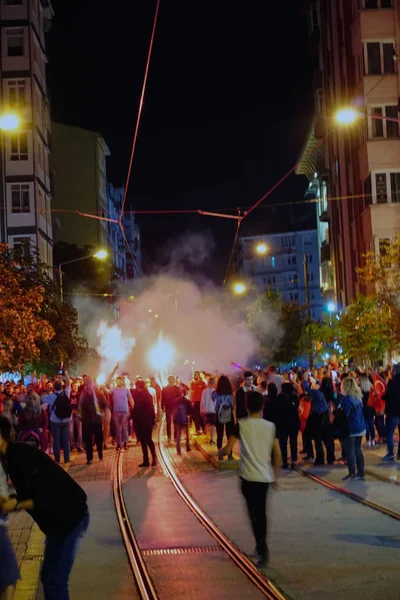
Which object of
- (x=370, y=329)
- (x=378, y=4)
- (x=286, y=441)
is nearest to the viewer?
(x=286, y=441)

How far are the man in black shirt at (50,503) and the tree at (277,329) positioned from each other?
63.3 metres

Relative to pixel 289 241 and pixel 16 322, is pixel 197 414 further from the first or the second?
pixel 289 241

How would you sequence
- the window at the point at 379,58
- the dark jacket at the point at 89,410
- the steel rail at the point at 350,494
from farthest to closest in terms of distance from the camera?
the window at the point at 379,58, the dark jacket at the point at 89,410, the steel rail at the point at 350,494

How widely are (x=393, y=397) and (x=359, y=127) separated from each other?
28231mm

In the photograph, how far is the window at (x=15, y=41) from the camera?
53.2 metres

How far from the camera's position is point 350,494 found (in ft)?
48.4

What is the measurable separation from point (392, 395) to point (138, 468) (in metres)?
A: 5.45

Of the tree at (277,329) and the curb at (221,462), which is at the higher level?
the tree at (277,329)

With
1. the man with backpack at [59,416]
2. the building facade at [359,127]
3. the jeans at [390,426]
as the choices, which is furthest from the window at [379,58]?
the jeans at [390,426]

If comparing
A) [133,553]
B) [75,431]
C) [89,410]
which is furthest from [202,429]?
[133,553]

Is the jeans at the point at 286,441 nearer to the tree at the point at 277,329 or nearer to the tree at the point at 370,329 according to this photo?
the tree at the point at 370,329

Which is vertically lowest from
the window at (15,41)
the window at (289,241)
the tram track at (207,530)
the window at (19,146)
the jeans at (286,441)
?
the tram track at (207,530)

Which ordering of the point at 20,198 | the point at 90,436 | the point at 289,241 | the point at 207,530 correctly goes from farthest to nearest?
the point at 289,241 < the point at 20,198 < the point at 90,436 < the point at 207,530

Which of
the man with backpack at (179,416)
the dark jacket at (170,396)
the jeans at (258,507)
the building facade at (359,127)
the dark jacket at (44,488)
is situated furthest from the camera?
the building facade at (359,127)
